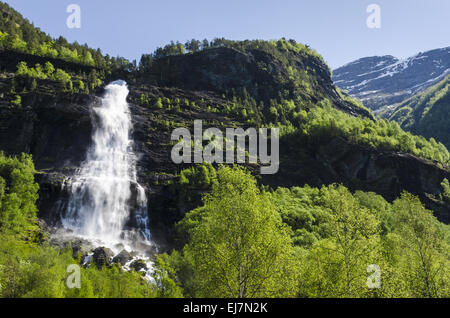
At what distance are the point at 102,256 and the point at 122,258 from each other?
3107 mm

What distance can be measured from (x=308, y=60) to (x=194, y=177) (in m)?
133

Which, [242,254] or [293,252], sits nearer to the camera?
[242,254]

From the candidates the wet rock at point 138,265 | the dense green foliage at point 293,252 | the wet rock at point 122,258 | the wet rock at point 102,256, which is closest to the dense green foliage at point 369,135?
Answer: the wet rock at point 138,265

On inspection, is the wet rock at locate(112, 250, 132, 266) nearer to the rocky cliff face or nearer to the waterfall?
the waterfall

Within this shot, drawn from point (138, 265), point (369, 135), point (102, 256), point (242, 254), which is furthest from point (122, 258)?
point (369, 135)

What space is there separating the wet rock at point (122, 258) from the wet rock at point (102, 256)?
918mm

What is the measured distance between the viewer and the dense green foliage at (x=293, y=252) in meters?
21.5

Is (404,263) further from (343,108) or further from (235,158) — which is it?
(343,108)

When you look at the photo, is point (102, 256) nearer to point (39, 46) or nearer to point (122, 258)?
point (122, 258)

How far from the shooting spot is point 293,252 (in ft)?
83.5

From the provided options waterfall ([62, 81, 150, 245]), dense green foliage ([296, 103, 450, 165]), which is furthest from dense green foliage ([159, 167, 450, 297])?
dense green foliage ([296, 103, 450, 165])

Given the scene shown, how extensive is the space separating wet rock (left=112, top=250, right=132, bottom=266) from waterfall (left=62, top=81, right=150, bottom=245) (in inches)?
232

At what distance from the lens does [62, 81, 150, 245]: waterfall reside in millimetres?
56969

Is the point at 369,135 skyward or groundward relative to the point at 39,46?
groundward
